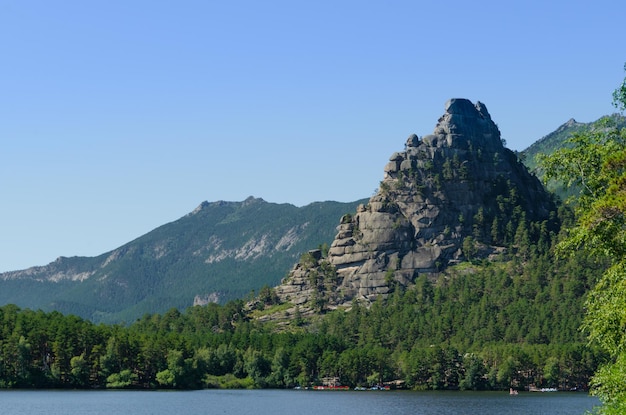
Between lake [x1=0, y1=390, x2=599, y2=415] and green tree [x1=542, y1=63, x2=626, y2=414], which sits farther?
lake [x1=0, y1=390, x2=599, y2=415]

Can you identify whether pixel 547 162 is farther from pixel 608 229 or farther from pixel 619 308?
pixel 619 308

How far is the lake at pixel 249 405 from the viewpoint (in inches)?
5988

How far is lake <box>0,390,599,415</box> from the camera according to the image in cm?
15210

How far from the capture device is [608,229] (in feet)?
192

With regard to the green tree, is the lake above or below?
below

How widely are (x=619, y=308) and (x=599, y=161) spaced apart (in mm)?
10764

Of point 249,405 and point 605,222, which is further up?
point 605,222

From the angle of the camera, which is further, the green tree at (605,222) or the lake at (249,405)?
the lake at (249,405)

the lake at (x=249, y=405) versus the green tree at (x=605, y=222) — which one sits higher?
the green tree at (x=605, y=222)

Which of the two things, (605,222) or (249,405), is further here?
(249,405)

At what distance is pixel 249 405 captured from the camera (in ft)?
572

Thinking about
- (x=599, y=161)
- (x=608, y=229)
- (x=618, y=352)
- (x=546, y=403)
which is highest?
(x=599, y=161)

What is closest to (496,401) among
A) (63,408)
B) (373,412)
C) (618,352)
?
(373,412)

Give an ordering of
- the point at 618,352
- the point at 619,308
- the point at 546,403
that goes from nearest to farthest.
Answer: the point at 619,308 < the point at 618,352 < the point at 546,403
